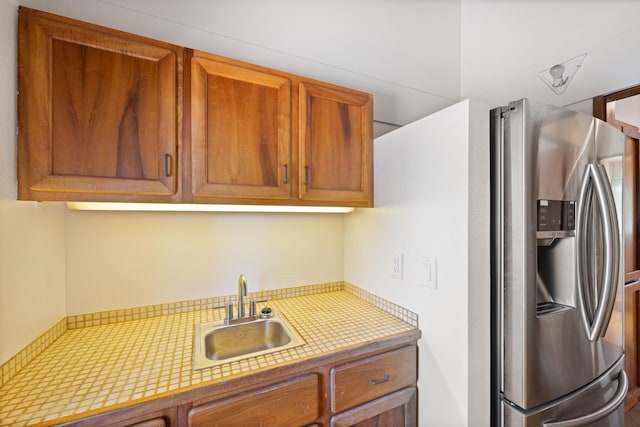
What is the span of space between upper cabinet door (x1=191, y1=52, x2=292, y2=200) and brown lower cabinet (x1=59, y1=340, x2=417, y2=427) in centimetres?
72

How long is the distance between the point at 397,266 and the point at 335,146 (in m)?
0.71

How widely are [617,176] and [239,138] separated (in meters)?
1.77

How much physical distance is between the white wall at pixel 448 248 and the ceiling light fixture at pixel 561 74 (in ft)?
3.75

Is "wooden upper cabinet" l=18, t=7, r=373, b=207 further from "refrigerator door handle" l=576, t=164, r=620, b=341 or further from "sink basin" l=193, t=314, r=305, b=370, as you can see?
"refrigerator door handle" l=576, t=164, r=620, b=341

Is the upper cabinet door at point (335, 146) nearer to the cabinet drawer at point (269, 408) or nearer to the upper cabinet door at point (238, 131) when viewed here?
the upper cabinet door at point (238, 131)

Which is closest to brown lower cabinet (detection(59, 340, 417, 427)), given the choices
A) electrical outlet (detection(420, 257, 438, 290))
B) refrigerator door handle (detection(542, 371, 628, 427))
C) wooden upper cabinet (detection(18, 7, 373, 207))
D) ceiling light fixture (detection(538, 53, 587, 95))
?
electrical outlet (detection(420, 257, 438, 290))

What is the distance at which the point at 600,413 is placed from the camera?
1.10 metres

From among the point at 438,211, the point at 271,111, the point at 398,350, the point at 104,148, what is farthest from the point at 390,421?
the point at 104,148

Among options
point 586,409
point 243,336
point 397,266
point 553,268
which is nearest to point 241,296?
point 243,336

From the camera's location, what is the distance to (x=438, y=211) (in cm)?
114

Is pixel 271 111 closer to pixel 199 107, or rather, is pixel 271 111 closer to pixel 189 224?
pixel 199 107

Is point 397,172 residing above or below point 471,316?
above

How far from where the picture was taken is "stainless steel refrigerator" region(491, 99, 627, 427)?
99 centimetres

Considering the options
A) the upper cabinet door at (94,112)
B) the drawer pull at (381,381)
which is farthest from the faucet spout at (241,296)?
the drawer pull at (381,381)
